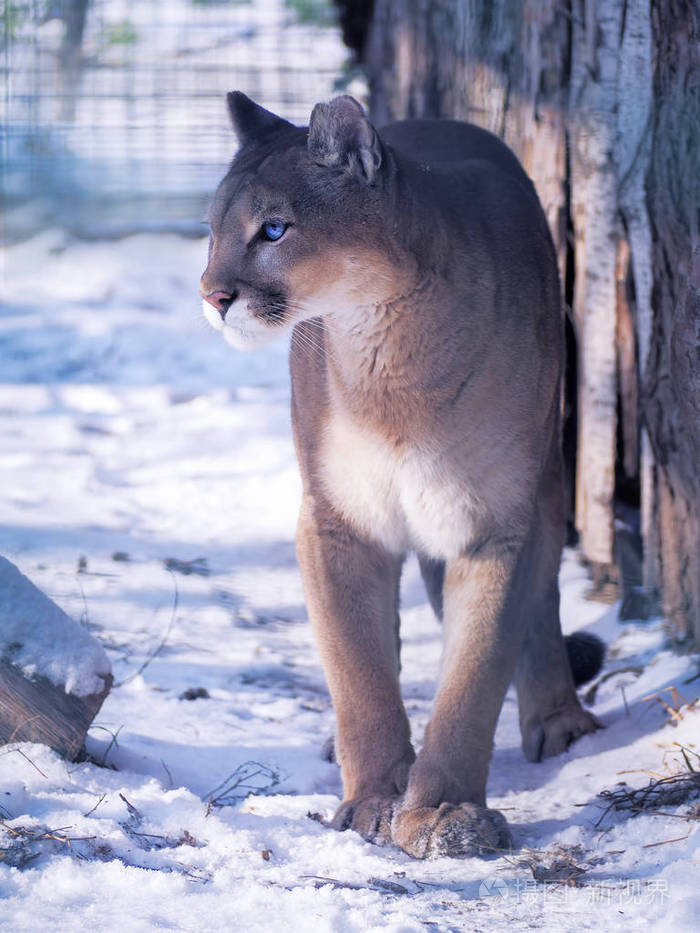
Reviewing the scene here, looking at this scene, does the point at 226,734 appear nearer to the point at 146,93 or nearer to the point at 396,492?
the point at 396,492

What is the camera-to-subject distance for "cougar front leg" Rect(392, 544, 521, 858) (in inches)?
85.9

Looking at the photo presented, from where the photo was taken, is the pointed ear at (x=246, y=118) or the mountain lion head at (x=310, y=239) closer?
the mountain lion head at (x=310, y=239)

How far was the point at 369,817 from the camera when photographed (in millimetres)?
2260

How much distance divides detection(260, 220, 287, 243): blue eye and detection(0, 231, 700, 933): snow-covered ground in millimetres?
1097

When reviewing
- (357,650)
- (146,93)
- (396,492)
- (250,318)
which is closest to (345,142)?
(250,318)

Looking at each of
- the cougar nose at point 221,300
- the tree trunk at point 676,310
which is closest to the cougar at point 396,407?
the cougar nose at point 221,300

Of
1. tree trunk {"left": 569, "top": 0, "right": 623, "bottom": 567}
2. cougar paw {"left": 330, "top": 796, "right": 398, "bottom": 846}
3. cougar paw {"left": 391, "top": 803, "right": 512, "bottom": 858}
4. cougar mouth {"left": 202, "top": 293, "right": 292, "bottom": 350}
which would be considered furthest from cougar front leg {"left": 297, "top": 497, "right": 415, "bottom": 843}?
tree trunk {"left": 569, "top": 0, "right": 623, "bottom": 567}

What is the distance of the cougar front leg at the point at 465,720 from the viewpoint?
2.18 metres

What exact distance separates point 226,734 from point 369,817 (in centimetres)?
58

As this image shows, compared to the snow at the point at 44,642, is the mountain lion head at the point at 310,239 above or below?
above

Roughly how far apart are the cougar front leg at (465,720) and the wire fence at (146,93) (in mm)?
5473

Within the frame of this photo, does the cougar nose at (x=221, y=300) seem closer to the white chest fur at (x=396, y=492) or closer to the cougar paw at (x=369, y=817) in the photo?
the white chest fur at (x=396, y=492)

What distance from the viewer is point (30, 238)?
8234 millimetres

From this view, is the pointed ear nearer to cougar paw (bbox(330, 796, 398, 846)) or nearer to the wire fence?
cougar paw (bbox(330, 796, 398, 846))
